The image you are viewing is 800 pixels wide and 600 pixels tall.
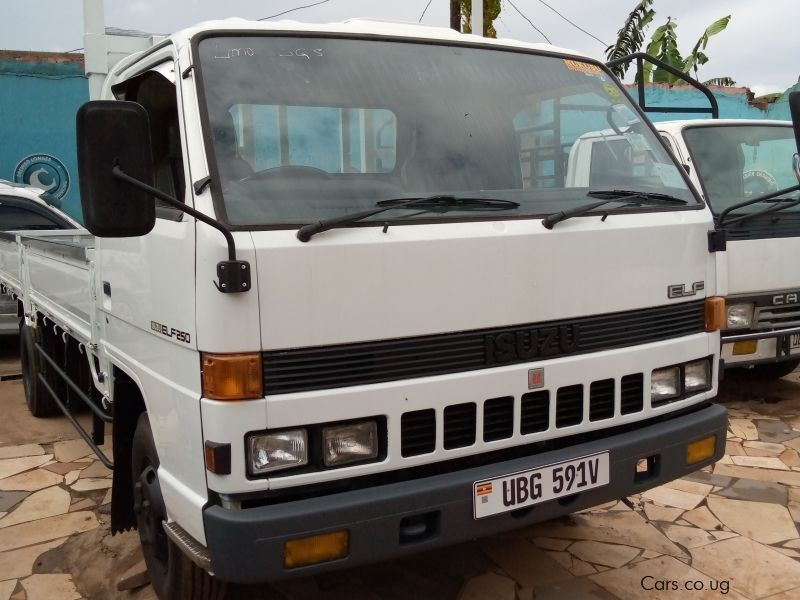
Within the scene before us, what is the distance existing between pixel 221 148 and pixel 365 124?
22.1 inches

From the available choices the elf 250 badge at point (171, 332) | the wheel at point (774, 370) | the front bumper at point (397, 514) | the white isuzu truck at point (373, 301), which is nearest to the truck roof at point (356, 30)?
the white isuzu truck at point (373, 301)

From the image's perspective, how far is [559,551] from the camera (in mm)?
3611

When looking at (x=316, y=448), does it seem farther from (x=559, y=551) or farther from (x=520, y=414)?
(x=559, y=551)

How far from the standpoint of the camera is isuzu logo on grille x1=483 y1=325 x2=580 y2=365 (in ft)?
8.76

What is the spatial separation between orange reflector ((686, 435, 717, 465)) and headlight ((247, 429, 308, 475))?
1.51m

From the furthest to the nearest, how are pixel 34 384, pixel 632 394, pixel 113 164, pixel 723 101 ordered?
pixel 723 101 → pixel 34 384 → pixel 632 394 → pixel 113 164

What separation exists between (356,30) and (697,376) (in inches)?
74.1

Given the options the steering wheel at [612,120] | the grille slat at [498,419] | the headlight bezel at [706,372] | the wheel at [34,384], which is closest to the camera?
the grille slat at [498,419]

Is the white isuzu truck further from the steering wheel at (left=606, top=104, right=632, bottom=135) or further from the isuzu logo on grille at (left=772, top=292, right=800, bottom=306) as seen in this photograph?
the isuzu logo on grille at (left=772, top=292, right=800, bottom=306)

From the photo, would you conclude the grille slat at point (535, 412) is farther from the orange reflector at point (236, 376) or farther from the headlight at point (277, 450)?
the orange reflector at point (236, 376)

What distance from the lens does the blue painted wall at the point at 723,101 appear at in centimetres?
1527

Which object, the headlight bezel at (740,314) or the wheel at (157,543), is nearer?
the wheel at (157,543)

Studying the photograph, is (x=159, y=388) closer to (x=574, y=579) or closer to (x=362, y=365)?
(x=362, y=365)

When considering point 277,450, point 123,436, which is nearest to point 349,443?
point 277,450
